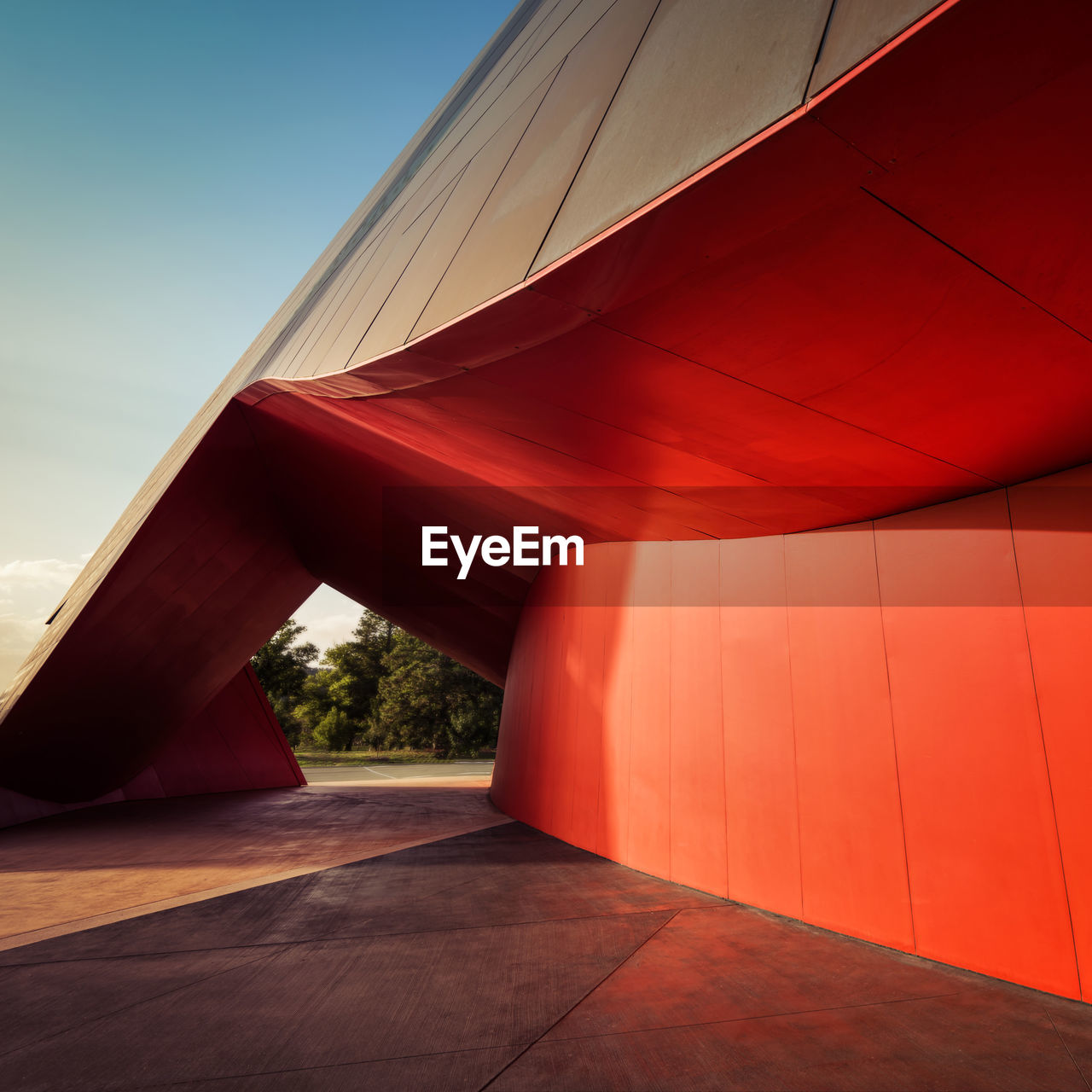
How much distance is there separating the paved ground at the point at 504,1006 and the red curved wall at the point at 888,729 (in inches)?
14.6

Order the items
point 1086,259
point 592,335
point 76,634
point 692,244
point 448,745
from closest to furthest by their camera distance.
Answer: point 1086,259
point 692,244
point 592,335
point 76,634
point 448,745

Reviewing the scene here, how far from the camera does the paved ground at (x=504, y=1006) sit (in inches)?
111

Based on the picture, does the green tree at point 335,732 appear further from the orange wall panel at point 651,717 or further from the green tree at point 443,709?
the orange wall panel at point 651,717

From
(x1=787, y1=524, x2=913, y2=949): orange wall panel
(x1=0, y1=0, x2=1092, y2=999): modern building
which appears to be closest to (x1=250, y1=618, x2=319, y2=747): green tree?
(x1=0, y1=0, x2=1092, y2=999): modern building

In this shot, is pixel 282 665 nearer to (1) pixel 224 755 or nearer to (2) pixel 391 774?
(2) pixel 391 774

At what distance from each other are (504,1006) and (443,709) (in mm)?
37905

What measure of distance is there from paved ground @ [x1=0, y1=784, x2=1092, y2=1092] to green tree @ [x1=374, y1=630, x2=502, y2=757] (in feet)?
114

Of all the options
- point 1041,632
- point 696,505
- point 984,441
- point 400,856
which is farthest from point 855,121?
point 400,856

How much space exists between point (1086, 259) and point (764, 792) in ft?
14.7

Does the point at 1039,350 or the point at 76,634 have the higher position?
the point at 1039,350

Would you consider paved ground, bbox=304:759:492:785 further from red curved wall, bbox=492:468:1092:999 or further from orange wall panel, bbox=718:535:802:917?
orange wall panel, bbox=718:535:802:917

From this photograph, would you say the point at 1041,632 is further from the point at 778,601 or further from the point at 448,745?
the point at 448,745

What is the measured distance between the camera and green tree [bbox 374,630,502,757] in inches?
1555

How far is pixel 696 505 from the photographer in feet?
19.0
